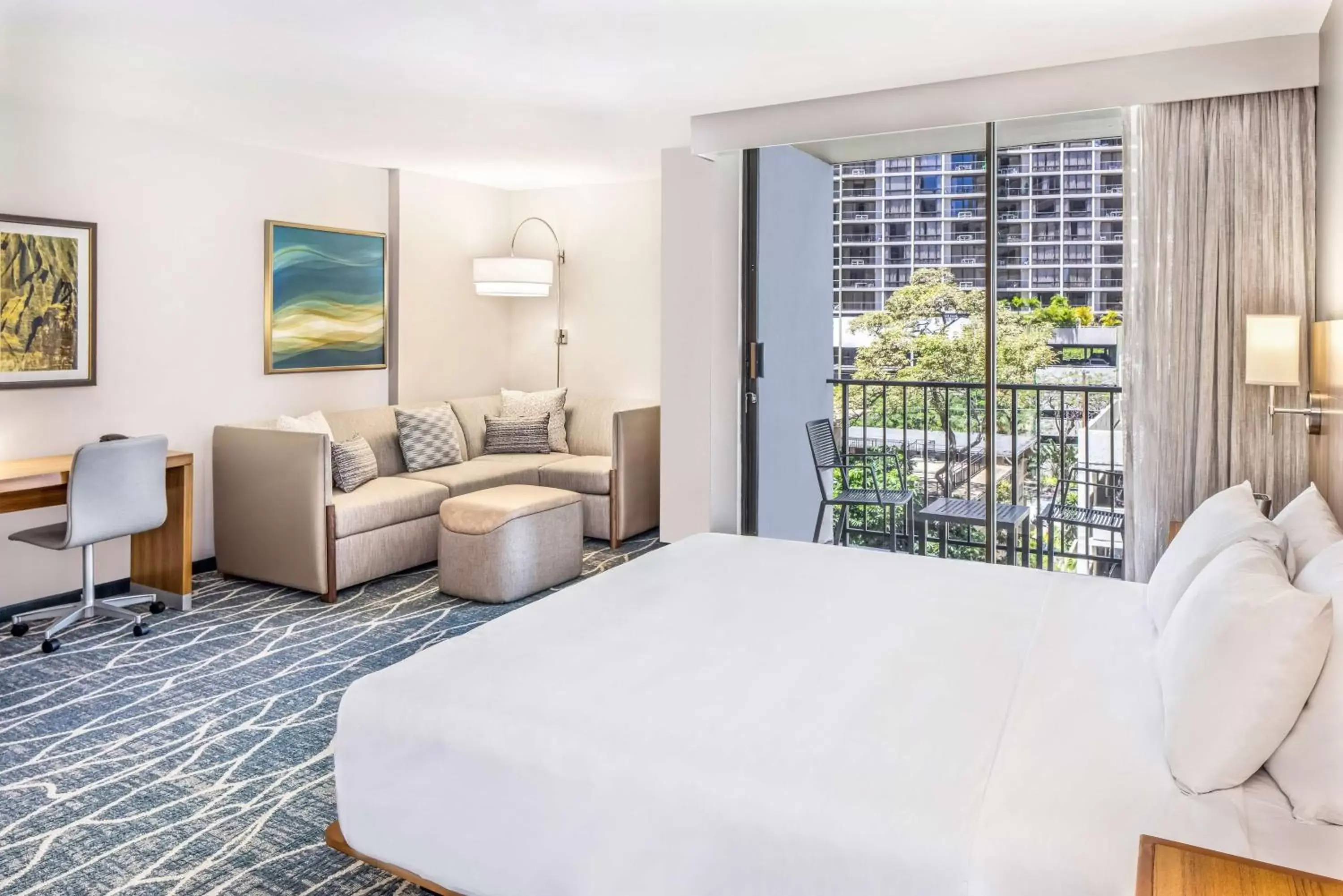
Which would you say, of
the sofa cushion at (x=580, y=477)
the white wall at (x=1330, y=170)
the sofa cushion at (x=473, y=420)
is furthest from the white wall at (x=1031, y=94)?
the sofa cushion at (x=473, y=420)

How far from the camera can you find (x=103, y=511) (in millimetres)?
4066

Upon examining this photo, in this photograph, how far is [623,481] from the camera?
19.2ft

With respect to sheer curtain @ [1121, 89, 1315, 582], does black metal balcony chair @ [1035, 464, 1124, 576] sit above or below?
below

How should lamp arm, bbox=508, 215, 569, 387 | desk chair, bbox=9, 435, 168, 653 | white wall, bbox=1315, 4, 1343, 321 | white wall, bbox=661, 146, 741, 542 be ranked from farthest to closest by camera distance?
lamp arm, bbox=508, 215, 569, 387, white wall, bbox=661, 146, 741, 542, desk chair, bbox=9, 435, 168, 653, white wall, bbox=1315, 4, 1343, 321

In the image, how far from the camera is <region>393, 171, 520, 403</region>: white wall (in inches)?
248

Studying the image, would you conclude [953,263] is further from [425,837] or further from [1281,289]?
[425,837]

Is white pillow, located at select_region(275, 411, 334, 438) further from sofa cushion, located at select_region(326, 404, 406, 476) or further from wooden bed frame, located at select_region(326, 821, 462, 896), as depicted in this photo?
wooden bed frame, located at select_region(326, 821, 462, 896)

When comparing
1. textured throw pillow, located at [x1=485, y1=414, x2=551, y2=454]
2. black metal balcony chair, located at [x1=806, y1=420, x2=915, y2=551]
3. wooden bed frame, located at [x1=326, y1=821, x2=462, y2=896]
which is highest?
textured throw pillow, located at [x1=485, y1=414, x2=551, y2=454]

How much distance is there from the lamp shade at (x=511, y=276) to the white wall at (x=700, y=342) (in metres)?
1.23

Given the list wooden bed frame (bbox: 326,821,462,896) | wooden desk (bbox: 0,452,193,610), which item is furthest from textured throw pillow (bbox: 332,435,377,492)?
wooden bed frame (bbox: 326,821,462,896)

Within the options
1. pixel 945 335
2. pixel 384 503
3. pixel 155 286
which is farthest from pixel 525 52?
pixel 155 286

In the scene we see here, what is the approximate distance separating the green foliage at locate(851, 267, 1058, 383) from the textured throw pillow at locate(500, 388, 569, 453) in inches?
94.5

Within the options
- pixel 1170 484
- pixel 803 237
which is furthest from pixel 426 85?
pixel 1170 484

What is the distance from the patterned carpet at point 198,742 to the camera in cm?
231
